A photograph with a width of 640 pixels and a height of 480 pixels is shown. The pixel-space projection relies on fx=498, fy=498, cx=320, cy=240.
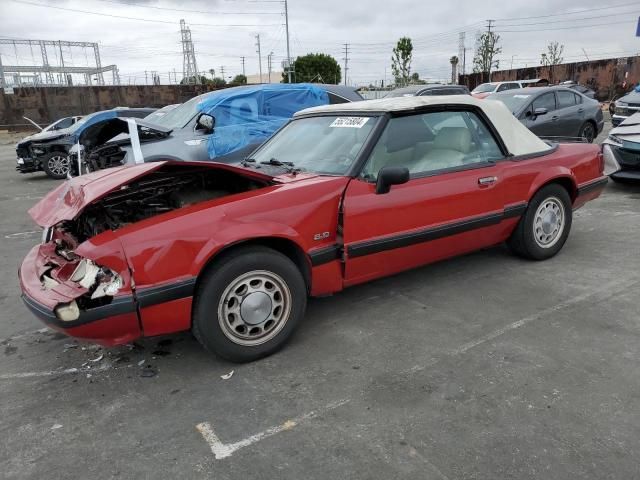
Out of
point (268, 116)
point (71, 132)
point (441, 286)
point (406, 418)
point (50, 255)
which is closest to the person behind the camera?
point (406, 418)

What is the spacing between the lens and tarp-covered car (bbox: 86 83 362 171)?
22.6 ft

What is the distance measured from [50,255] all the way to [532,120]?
886 cm

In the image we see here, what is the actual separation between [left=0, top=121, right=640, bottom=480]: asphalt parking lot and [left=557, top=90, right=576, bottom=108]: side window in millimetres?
7472

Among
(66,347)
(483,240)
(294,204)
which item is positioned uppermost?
(294,204)

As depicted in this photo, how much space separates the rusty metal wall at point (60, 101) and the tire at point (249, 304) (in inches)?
1218

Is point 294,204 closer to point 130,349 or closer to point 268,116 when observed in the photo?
point 130,349

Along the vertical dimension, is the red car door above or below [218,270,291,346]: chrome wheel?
above

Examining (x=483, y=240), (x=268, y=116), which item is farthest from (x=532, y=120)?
(x=483, y=240)

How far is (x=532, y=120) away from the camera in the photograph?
951 cm

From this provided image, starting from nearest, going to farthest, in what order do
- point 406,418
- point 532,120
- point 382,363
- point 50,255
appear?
point 406,418 < point 382,363 < point 50,255 < point 532,120

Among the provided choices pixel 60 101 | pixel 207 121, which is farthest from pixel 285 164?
pixel 60 101

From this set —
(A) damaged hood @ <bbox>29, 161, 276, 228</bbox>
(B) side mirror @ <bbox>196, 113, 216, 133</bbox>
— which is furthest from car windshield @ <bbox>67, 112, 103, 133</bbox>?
(A) damaged hood @ <bbox>29, 161, 276, 228</bbox>

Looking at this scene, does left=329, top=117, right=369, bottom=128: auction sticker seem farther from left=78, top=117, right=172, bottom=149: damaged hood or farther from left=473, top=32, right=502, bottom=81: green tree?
left=473, top=32, right=502, bottom=81: green tree

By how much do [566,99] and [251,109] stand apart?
22.1 feet
